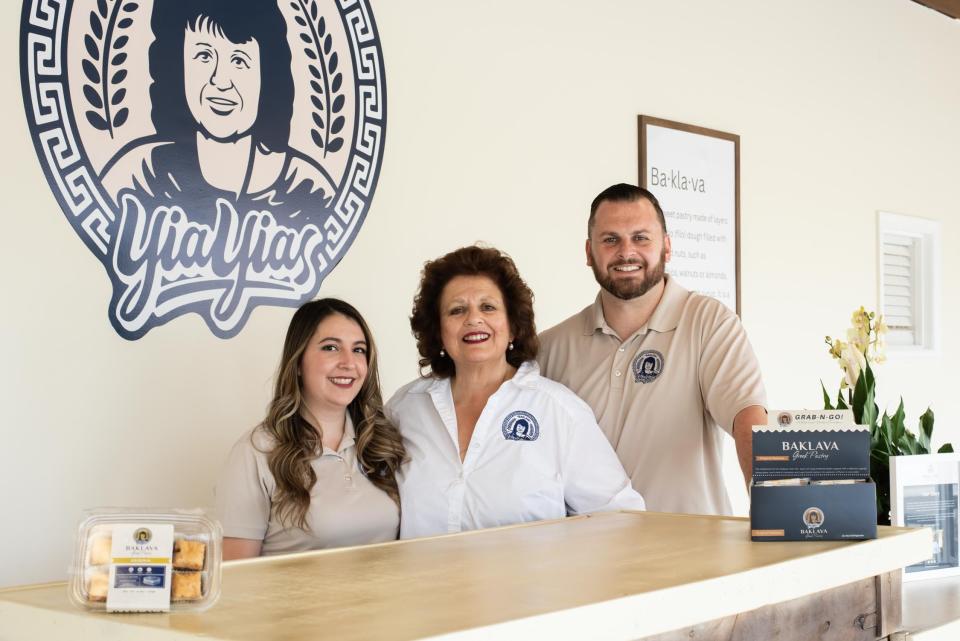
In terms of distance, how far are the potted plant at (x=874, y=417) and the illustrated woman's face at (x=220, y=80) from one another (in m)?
1.86

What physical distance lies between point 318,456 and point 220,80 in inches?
47.5

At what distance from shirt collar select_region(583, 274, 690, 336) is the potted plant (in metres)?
0.51

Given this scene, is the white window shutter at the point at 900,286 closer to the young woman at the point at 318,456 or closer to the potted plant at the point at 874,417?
the potted plant at the point at 874,417

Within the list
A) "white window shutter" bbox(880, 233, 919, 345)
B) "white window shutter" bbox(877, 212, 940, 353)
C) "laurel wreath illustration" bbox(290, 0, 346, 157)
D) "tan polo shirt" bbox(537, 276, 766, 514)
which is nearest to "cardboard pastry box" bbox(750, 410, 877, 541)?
"tan polo shirt" bbox(537, 276, 766, 514)

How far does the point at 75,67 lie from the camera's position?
2.81 metres

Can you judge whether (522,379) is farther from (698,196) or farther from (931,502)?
(698,196)

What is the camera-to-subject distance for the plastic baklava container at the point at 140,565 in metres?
1.32

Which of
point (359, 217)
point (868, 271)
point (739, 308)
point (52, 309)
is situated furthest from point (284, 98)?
point (868, 271)

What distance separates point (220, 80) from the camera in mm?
3115

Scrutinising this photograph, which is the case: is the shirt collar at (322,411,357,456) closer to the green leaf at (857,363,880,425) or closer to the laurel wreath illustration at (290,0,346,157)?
the laurel wreath illustration at (290,0,346,157)

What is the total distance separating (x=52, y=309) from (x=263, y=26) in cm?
106

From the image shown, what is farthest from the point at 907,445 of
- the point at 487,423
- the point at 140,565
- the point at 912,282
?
the point at 912,282

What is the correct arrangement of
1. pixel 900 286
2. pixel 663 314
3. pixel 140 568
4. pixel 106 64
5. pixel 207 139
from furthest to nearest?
pixel 900 286
pixel 207 139
pixel 663 314
pixel 106 64
pixel 140 568

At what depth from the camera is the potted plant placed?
307 centimetres
